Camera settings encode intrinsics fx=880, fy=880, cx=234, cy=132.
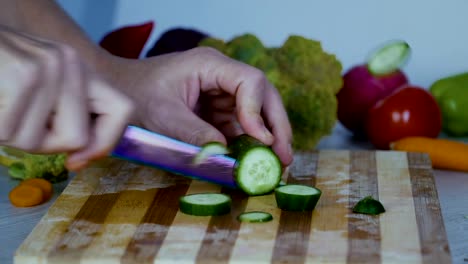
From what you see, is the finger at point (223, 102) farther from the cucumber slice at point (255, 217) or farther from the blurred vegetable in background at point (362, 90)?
the blurred vegetable in background at point (362, 90)

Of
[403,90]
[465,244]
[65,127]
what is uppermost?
[65,127]

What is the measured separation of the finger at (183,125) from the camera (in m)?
1.90

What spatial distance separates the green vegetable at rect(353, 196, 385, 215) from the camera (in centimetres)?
175

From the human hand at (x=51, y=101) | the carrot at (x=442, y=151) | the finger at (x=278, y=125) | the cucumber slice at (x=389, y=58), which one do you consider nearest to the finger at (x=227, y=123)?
the finger at (x=278, y=125)

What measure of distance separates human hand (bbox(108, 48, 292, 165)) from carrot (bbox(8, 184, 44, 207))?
28cm

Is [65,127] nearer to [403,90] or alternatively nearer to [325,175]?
[325,175]

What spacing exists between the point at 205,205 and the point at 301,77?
838 millimetres

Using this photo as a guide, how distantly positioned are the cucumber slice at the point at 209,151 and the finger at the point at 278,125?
0.59 ft

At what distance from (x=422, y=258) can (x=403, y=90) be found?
1.19 m

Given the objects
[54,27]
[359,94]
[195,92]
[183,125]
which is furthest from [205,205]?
[359,94]

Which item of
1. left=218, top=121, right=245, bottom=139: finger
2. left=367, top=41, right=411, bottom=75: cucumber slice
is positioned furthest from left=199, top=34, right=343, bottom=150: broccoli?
left=218, top=121, right=245, bottom=139: finger

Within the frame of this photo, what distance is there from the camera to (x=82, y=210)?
5.81 ft

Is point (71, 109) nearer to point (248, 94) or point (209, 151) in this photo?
point (209, 151)

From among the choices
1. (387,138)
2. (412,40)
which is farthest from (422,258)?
(412,40)
